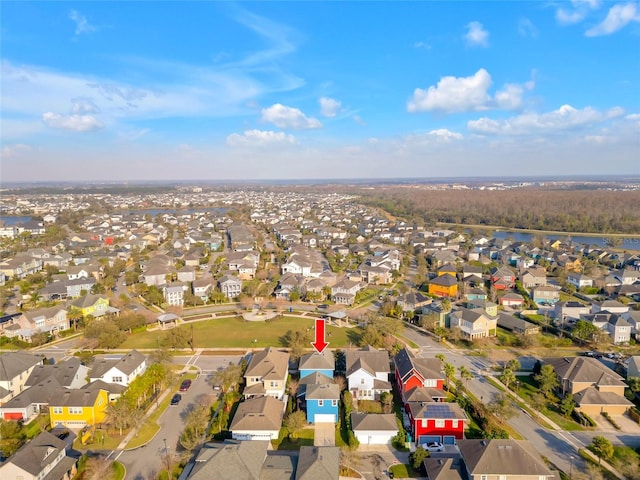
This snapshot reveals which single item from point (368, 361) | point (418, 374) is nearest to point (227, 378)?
point (368, 361)

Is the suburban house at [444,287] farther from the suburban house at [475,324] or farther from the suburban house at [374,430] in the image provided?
the suburban house at [374,430]

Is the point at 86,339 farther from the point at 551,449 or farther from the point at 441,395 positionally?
the point at 551,449

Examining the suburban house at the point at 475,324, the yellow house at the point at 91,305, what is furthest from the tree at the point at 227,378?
the yellow house at the point at 91,305

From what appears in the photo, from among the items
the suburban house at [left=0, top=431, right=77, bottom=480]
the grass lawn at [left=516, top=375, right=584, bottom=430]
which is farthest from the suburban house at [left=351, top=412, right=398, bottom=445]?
the suburban house at [left=0, top=431, right=77, bottom=480]

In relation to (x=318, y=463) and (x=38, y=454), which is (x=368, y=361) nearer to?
(x=318, y=463)

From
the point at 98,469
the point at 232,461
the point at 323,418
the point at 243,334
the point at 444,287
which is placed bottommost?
the point at 243,334

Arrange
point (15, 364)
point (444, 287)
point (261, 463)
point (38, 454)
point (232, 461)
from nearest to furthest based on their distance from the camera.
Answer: point (232, 461) < point (261, 463) < point (38, 454) < point (15, 364) < point (444, 287)

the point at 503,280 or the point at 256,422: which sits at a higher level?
the point at 503,280

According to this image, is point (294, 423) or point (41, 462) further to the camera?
point (294, 423)
